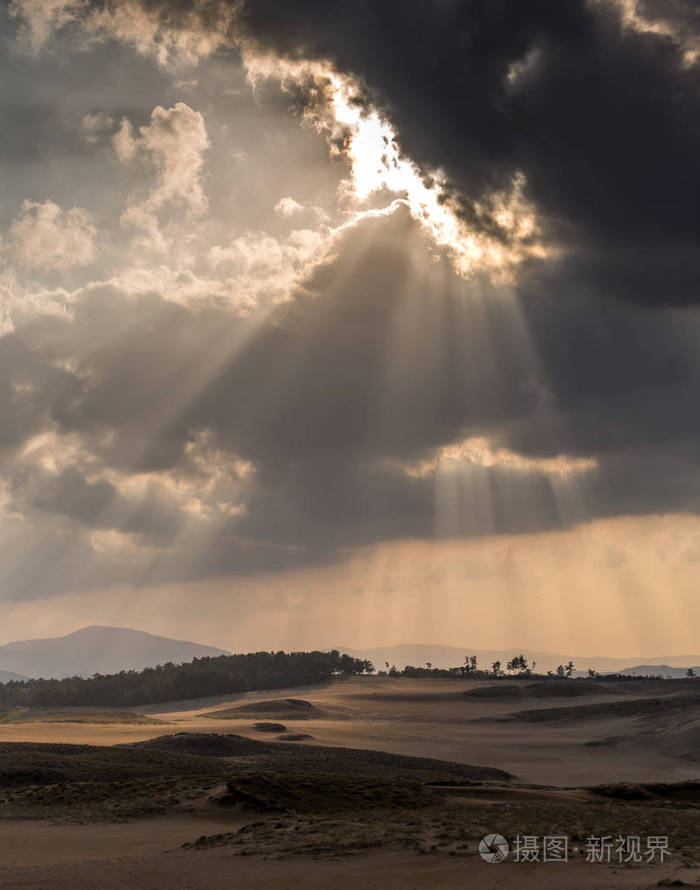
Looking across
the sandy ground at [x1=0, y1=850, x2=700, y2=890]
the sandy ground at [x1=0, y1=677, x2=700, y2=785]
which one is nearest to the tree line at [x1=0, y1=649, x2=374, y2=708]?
the sandy ground at [x1=0, y1=677, x2=700, y2=785]

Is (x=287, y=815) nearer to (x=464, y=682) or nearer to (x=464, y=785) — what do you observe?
(x=464, y=785)

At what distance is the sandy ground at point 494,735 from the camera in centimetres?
5559

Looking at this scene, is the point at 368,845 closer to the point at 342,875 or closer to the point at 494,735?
the point at 342,875

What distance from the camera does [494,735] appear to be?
254ft

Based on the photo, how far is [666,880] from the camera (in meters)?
15.6

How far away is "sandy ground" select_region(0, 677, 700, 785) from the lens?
55594 mm

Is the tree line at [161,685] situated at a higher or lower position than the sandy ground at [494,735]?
higher

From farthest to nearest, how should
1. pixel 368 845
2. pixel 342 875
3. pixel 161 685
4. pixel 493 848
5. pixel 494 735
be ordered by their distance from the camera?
pixel 161 685 → pixel 494 735 → pixel 368 845 → pixel 493 848 → pixel 342 875

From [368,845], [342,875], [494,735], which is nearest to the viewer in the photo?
[342,875]

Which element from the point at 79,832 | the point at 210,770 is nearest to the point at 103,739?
the point at 210,770

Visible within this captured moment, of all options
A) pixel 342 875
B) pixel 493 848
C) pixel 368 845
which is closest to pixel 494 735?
pixel 368 845

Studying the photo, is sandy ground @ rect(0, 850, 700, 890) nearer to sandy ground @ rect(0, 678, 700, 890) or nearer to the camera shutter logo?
sandy ground @ rect(0, 678, 700, 890)

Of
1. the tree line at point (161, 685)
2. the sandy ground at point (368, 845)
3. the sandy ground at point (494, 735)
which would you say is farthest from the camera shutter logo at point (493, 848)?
the tree line at point (161, 685)

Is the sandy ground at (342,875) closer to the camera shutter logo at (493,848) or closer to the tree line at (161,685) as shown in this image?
the camera shutter logo at (493,848)
